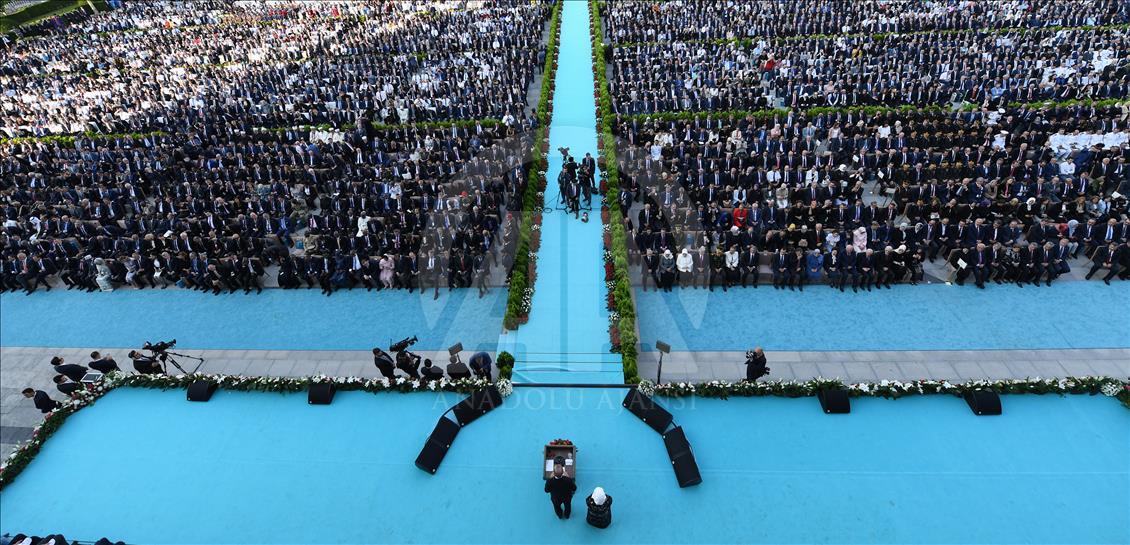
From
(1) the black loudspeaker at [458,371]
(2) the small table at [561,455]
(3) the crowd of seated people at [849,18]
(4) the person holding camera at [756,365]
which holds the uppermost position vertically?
(3) the crowd of seated people at [849,18]

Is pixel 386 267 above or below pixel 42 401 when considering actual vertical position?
above

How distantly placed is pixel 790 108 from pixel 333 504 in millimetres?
23868

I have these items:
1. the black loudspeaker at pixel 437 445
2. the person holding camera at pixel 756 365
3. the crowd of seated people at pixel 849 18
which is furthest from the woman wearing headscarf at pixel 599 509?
the crowd of seated people at pixel 849 18

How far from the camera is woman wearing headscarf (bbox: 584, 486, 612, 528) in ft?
28.2

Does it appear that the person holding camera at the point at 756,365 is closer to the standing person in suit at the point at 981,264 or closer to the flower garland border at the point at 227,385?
the flower garland border at the point at 227,385

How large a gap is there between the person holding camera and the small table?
4.20 metres

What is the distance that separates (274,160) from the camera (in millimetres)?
22062

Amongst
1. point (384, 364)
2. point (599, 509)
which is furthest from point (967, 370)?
point (384, 364)

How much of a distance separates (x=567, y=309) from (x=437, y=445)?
5279mm

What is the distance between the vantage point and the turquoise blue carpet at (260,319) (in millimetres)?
14273

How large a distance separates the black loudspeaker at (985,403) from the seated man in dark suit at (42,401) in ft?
65.4

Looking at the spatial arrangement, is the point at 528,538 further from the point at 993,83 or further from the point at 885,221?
the point at 993,83

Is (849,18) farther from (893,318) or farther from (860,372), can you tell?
(860,372)

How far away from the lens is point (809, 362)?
12.6 meters
